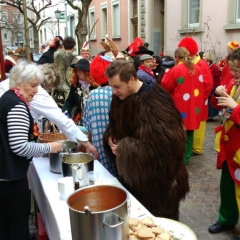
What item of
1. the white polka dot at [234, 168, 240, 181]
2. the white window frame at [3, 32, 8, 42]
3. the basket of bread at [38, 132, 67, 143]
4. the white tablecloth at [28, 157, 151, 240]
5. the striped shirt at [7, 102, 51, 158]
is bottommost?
the white polka dot at [234, 168, 240, 181]

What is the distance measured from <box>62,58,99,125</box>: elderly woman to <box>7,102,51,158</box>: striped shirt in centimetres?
156

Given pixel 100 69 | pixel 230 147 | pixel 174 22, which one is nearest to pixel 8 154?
pixel 100 69

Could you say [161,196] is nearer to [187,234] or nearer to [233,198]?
[187,234]

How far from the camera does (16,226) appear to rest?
7.89 feet

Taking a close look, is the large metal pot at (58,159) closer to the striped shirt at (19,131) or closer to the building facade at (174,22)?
the striped shirt at (19,131)

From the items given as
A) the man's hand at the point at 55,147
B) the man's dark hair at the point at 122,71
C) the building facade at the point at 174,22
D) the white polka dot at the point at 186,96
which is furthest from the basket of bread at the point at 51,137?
the building facade at the point at 174,22

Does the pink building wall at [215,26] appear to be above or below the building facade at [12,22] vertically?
below

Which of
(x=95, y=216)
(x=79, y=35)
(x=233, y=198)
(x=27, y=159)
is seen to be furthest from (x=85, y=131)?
(x=79, y=35)

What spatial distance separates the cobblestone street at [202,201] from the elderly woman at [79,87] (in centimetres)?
141

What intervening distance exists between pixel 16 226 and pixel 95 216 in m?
1.32

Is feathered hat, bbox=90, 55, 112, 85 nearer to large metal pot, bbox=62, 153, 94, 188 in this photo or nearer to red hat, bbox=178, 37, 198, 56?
large metal pot, bbox=62, 153, 94, 188

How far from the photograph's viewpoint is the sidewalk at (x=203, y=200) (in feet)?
10.5

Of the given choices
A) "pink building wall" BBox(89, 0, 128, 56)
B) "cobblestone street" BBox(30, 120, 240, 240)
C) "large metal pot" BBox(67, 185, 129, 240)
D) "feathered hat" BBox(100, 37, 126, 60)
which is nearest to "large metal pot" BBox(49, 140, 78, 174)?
"large metal pot" BBox(67, 185, 129, 240)

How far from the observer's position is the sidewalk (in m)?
3.19
